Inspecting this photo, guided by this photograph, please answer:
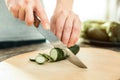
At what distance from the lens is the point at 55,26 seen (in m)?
0.98

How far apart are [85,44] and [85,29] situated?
0.29ft

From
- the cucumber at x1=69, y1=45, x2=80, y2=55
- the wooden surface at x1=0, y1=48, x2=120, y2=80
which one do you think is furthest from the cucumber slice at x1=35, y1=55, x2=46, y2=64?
the cucumber at x1=69, y1=45, x2=80, y2=55

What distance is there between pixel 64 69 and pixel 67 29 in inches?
5.3

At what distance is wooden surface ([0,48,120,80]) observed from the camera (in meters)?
0.90

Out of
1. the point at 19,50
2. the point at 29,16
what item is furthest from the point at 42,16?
the point at 19,50

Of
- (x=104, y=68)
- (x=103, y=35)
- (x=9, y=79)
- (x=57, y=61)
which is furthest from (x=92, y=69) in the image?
(x=103, y=35)

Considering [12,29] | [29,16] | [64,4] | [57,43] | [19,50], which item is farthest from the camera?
[12,29]

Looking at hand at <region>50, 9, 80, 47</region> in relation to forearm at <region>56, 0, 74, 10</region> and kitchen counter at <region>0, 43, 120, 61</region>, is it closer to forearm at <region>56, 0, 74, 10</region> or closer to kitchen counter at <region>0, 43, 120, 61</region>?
forearm at <region>56, 0, 74, 10</region>

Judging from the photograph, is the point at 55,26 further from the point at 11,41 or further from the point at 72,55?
the point at 11,41

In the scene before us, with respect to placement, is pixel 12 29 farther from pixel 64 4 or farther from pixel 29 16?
pixel 29 16

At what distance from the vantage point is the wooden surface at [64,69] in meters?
0.90

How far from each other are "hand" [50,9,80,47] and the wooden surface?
0.31ft

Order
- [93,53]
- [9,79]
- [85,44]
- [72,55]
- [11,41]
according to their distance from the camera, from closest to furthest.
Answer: [9,79]
[72,55]
[93,53]
[11,41]
[85,44]

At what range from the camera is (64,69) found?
3.19 ft
